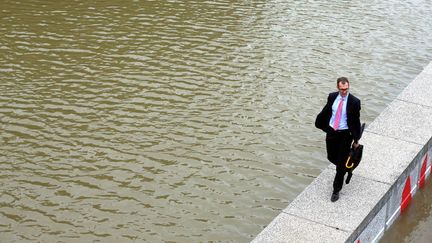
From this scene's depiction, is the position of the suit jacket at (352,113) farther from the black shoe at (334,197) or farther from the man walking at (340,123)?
the black shoe at (334,197)

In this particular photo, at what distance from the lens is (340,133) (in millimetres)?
8570

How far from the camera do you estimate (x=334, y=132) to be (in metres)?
8.59

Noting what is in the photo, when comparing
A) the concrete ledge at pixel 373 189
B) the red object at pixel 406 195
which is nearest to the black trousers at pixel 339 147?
the concrete ledge at pixel 373 189

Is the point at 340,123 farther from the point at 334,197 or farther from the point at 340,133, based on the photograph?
the point at 334,197

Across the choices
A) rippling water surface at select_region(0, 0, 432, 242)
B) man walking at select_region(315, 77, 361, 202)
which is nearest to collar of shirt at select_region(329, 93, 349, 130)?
man walking at select_region(315, 77, 361, 202)

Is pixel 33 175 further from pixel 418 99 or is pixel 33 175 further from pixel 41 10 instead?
pixel 41 10

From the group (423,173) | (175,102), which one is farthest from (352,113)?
(175,102)

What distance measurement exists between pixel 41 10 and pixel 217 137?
7505 millimetres

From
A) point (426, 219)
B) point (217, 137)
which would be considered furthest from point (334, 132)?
point (217, 137)

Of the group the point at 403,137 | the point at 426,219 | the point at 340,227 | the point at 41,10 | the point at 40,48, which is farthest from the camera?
the point at 41,10

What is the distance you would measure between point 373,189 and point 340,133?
3.47 feet

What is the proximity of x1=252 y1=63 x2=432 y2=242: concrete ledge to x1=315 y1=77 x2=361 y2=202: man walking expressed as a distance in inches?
15.2

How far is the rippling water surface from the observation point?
9414 mm

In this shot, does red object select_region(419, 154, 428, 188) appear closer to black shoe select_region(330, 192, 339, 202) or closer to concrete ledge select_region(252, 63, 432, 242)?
concrete ledge select_region(252, 63, 432, 242)
